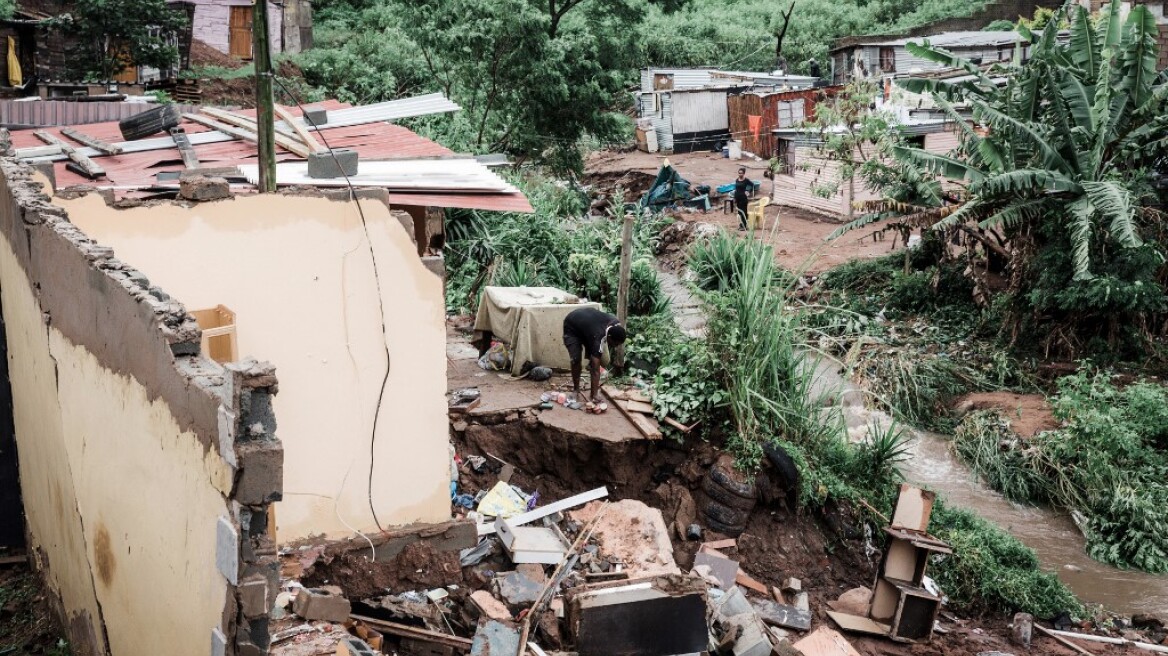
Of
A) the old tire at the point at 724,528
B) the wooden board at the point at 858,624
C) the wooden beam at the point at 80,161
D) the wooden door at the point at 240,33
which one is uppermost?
the wooden door at the point at 240,33

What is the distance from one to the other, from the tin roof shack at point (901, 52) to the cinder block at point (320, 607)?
24172 millimetres

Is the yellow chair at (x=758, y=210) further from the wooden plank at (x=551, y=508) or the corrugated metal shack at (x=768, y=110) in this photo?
the wooden plank at (x=551, y=508)

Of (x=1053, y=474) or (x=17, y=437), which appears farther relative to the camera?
(x=1053, y=474)

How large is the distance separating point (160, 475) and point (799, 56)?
36292mm

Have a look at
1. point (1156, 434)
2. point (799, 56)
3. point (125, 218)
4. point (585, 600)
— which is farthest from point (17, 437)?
point (799, 56)

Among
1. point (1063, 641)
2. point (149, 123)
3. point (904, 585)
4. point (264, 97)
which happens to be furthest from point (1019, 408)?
point (149, 123)

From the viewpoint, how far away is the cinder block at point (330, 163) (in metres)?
8.83

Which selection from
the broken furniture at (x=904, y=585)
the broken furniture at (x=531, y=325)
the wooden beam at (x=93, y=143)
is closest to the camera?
the broken furniture at (x=904, y=585)

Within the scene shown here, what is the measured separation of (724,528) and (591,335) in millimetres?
2240

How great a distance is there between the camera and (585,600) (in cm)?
751

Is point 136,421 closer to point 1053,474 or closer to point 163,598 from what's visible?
point 163,598


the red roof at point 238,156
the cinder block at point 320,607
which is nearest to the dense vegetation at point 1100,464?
the red roof at point 238,156

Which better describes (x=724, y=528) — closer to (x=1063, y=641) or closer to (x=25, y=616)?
(x=1063, y=641)

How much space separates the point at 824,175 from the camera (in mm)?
23734
